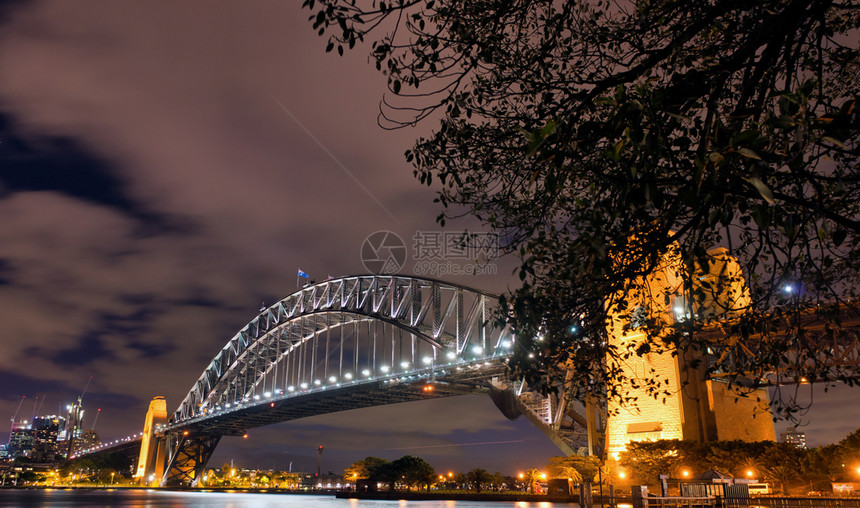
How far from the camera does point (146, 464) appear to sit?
135 m

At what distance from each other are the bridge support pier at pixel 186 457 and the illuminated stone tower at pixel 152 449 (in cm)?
233

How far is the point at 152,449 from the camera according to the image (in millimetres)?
134375

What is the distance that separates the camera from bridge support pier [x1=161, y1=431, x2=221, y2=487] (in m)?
135

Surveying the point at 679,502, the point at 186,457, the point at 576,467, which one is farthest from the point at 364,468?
the point at 679,502

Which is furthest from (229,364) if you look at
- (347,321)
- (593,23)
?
(593,23)

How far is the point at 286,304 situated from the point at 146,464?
5386 centimetres

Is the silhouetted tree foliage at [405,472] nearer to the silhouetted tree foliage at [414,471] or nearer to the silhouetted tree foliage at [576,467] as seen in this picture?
the silhouetted tree foliage at [414,471]

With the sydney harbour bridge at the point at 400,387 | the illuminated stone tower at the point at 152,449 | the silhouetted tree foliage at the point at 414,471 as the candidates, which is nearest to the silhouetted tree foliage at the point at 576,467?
the sydney harbour bridge at the point at 400,387

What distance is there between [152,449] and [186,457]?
8205 millimetres

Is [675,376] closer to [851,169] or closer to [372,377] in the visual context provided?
[851,169]

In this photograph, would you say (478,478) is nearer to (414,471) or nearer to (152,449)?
(414,471)

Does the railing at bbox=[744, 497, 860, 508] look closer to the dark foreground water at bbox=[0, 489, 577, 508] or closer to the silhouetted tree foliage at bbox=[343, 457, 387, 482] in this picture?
the dark foreground water at bbox=[0, 489, 577, 508]

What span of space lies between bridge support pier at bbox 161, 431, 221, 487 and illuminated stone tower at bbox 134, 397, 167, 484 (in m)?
2.33

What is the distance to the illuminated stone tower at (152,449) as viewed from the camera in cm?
13400
